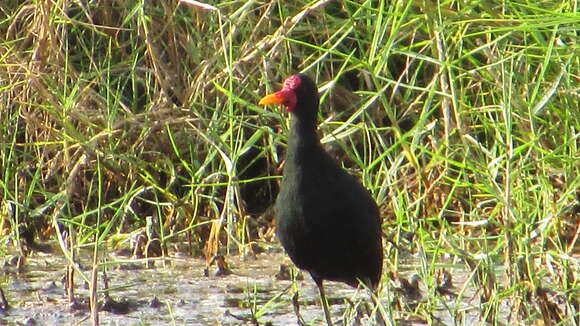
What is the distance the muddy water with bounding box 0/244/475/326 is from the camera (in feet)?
14.3

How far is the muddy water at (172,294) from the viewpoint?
171 inches

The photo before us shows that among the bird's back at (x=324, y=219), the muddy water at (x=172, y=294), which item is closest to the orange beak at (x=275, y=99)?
the bird's back at (x=324, y=219)

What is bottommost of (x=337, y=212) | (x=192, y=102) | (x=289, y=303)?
(x=289, y=303)

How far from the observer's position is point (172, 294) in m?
4.75

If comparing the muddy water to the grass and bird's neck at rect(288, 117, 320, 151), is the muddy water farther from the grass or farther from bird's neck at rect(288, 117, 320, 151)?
bird's neck at rect(288, 117, 320, 151)

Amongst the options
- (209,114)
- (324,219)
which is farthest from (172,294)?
(209,114)

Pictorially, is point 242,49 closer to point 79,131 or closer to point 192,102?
point 192,102

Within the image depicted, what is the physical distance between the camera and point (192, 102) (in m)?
5.13

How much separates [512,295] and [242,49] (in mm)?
1808

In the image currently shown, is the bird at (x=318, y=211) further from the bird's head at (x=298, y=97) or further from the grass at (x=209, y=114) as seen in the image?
the grass at (x=209, y=114)

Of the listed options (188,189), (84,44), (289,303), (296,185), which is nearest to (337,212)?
(296,185)

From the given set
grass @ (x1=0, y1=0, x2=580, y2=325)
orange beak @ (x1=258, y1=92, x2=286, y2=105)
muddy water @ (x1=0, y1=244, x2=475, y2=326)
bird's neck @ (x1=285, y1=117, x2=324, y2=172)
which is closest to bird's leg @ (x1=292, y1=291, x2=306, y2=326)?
muddy water @ (x1=0, y1=244, x2=475, y2=326)

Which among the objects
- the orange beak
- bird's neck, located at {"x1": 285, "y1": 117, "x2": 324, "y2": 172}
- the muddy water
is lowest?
the muddy water

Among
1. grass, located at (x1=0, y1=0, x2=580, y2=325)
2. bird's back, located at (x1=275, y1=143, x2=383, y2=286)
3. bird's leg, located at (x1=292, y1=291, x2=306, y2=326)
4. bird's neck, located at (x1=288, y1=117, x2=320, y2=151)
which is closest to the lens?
bird's leg, located at (x1=292, y1=291, x2=306, y2=326)
